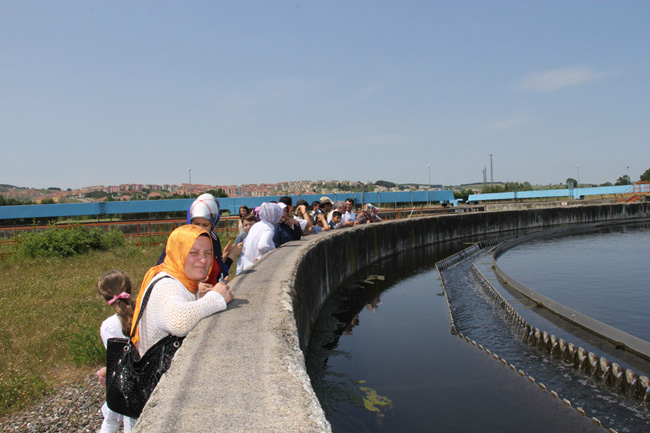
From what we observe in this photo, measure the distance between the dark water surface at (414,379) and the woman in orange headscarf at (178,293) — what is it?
277 centimetres

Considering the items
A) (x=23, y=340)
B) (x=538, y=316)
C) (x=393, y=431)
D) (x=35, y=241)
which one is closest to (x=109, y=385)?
(x=393, y=431)

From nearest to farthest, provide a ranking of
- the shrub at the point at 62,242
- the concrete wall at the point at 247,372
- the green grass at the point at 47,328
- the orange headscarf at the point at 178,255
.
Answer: the concrete wall at the point at 247,372 → the orange headscarf at the point at 178,255 → the green grass at the point at 47,328 → the shrub at the point at 62,242

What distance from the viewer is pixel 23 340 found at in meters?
7.50

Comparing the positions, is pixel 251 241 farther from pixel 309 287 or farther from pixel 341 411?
pixel 341 411

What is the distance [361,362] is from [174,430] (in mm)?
5290

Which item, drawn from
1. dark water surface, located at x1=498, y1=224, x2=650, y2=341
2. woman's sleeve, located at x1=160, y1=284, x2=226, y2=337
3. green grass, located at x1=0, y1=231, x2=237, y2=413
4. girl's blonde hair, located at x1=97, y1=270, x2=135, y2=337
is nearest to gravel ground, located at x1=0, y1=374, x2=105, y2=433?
green grass, located at x1=0, y1=231, x2=237, y2=413

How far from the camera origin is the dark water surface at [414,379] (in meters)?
5.56

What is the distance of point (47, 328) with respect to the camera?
8273 mm

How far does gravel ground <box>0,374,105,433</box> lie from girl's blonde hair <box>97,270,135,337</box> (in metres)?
1.79

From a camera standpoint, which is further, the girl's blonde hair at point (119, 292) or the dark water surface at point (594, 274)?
the dark water surface at point (594, 274)

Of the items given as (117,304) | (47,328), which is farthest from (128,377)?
(47,328)

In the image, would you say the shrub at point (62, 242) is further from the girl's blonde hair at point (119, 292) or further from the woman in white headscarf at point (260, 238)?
the girl's blonde hair at point (119, 292)

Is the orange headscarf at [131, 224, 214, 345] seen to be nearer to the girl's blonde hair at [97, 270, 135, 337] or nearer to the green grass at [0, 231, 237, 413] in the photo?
the girl's blonde hair at [97, 270, 135, 337]

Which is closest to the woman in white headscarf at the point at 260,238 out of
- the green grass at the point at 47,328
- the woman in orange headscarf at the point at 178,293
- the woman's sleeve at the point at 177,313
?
the green grass at the point at 47,328
